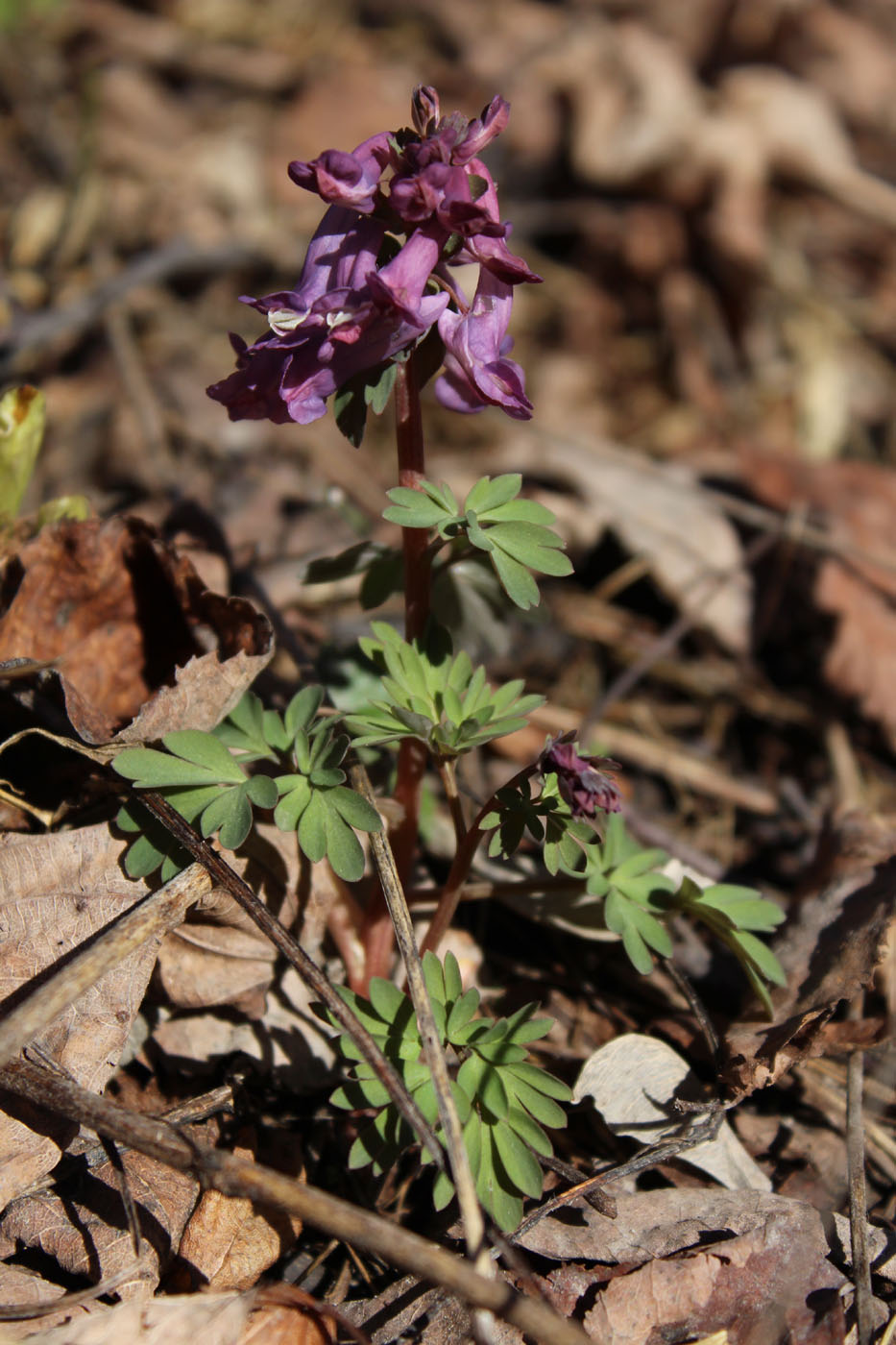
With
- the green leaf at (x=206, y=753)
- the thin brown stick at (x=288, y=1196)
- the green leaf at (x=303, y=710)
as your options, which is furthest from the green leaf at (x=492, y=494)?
the thin brown stick at (x=288, y=1196)

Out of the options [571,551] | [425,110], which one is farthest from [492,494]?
[571,551]

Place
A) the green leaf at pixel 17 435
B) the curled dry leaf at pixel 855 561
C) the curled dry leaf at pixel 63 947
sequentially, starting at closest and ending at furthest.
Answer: the curled dry leaf at pixel 63 947 → the green leaf at pixel 17 435 → the curled dry leaf at pixel 855 561

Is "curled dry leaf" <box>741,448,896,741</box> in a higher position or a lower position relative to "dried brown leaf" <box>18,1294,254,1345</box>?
higher

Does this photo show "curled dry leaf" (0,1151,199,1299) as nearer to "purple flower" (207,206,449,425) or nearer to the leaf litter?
the leaf litter

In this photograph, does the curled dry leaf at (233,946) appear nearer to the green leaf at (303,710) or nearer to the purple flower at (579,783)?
the green leaf at (303,710)

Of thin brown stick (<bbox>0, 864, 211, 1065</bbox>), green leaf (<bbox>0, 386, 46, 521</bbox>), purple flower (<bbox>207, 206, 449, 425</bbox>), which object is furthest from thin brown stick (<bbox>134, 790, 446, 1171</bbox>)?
green leaf (<bbox>0, 386, 46, 521</bbox>)

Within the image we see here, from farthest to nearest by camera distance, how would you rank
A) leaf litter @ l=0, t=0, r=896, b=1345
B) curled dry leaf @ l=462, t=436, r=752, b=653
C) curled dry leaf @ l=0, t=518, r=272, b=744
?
1. curled dry leaf @ l=462, t=436, r=752, b=653
2. curled dry leaf @ l=0, t=518, r=272, b=744
3. leaf litter @ l=0, t=0, r=896, b=1345

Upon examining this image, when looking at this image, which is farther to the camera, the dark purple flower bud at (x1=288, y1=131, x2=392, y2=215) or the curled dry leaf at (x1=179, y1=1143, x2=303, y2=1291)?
the curled dry leaf at (x1=179, y1=1143, x2=303, y2=1291)

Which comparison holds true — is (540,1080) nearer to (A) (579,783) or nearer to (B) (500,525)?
(A) (579,783)
